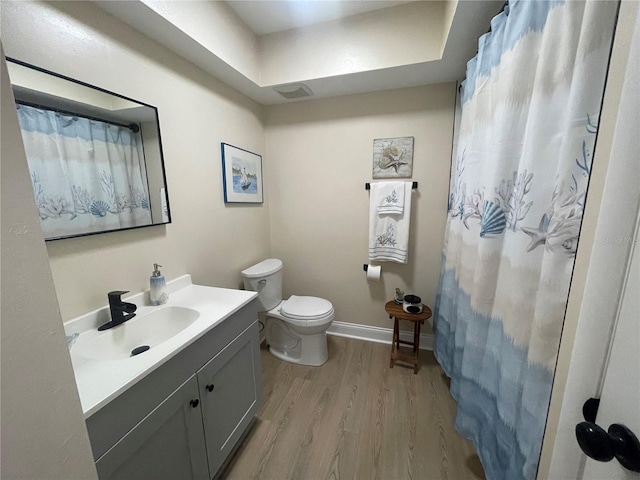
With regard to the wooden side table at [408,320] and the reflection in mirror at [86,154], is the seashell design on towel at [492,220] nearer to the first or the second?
the wooden side table at [408,320]

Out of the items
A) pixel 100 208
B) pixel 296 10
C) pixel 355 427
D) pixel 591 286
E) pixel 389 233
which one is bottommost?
pixel 355 427

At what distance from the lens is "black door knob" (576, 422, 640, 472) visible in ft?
1.26

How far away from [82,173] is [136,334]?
2.34 feet

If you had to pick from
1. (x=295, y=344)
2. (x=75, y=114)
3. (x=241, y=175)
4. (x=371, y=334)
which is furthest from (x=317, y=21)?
(x=371, y=334)

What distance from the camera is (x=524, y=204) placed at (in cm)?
81

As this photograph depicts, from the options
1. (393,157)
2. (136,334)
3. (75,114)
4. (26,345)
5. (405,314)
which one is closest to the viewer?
(26,345)

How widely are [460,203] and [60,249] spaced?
6.19 feet

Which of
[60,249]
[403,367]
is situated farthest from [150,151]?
[403,367]

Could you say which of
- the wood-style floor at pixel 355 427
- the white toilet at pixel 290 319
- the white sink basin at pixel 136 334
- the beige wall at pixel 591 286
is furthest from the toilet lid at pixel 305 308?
the beige wall at pixel 591 286

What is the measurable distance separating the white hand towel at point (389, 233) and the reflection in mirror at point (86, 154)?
4.87 ft

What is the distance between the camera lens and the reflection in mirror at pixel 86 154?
855mm

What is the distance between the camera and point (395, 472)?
1219mm

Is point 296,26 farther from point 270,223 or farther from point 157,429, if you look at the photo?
point 157,429

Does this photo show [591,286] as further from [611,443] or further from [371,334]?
[371,334]
